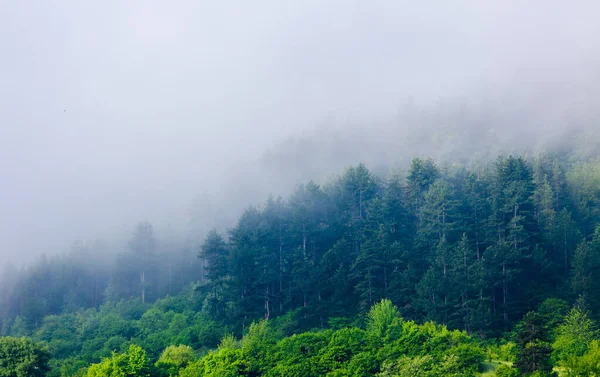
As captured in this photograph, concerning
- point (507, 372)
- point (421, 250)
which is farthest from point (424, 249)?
point (507, 372)

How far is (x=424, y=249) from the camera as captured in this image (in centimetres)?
8281

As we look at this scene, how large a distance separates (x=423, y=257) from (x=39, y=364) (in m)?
48.2

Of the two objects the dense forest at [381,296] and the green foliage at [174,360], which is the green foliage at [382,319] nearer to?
the dense forest at [381,296]

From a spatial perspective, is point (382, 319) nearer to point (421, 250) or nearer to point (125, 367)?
point (421, 250)

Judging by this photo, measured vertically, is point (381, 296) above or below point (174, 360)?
above

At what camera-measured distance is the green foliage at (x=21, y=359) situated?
2457 inches

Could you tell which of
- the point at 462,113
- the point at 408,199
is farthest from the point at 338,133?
the point at 408,199

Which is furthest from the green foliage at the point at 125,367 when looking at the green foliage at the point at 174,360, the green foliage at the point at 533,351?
the green foliage at the point at 533,351

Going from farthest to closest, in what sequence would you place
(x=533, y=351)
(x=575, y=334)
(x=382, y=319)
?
(x=382, y=319) → (x=575, y=334) → (x=533, y=351)

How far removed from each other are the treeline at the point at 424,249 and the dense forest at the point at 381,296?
226mm

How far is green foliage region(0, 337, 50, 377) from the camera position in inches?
2457

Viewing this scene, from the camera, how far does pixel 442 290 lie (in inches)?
2790

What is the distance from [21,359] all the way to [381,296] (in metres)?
41.4

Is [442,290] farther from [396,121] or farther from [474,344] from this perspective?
[396,121]
